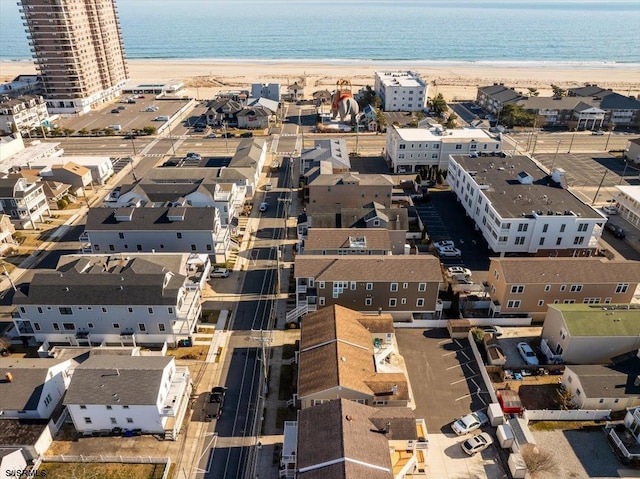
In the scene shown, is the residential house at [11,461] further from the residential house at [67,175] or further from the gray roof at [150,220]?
the residential house at [67,175]

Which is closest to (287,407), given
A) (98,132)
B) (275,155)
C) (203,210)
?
(203,210)

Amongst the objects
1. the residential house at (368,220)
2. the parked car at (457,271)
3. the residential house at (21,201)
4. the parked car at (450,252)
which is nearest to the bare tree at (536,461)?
the parked car at (457,271)

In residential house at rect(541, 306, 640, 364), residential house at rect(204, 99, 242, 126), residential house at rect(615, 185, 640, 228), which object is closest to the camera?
residential house at rect(541, 306, 640, 364)

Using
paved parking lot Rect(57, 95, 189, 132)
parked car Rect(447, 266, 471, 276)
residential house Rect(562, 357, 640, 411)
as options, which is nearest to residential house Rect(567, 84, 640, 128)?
parked car Rect(447, 266, 471, 276)

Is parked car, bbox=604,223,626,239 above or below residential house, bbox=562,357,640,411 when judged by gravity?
below

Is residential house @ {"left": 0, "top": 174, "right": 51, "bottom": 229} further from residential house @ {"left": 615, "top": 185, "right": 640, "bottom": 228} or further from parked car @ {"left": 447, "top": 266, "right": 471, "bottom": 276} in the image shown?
residential house @ {"left": 615, "top": 185, "right": 640, "bottom": 228}

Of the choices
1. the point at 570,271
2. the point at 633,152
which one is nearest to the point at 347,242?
the point at 570,271

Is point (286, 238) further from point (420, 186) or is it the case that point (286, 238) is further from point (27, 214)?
point (27, 214)

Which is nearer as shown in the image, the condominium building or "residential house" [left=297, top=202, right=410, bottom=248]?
"residential house" [left=297, top=202, right=410, bottom=248]

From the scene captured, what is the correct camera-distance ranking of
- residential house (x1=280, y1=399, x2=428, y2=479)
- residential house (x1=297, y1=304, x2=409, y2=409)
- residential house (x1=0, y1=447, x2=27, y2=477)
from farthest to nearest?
residential house (x1=297, y1=304, x2=409, y2=409) → residential house (x1=0, y1=447, x2=27, y2=477) → residential house (x1=280, y1=399, x2=428, y2=479)
